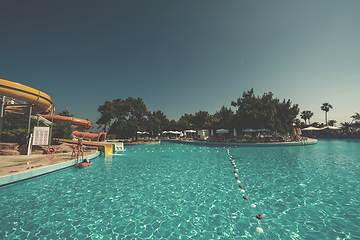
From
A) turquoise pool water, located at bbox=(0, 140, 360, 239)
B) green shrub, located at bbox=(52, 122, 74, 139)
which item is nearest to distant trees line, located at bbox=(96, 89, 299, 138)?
green shrub, located at bbox=(52, 122, 74, 139)

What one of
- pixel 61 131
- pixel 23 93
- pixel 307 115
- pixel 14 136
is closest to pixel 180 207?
pixel 23 93

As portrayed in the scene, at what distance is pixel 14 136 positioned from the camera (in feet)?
→ 36.1

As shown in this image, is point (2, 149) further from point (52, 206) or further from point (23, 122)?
point (52, 206)

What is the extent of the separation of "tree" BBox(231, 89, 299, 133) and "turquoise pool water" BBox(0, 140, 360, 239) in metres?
19.1

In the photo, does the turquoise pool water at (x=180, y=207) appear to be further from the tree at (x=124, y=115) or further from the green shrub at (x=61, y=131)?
the tree at (x=124, y=115)

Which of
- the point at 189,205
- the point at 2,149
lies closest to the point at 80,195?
the point at 189,205

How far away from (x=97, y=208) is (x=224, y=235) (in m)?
4.03

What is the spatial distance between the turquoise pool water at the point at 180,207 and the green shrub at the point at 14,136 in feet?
20.3

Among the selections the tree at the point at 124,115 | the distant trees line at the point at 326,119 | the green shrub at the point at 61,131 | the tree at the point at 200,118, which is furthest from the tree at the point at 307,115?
the green shrub at the point at 61,131

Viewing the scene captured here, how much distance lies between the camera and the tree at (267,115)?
2597 centimetres

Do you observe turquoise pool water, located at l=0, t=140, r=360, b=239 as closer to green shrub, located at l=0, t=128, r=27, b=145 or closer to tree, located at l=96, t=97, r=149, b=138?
green shrub, located at l=0, t=128, r=27, b=145

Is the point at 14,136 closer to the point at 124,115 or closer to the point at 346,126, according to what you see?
the point at 124,115

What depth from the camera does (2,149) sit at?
10391mm

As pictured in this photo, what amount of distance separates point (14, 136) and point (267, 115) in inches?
1243
